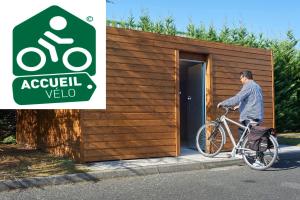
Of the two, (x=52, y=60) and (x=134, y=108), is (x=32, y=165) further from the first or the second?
(x=134, y=108)

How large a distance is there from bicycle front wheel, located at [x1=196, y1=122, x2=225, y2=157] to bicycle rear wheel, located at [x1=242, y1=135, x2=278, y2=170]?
2.53ft

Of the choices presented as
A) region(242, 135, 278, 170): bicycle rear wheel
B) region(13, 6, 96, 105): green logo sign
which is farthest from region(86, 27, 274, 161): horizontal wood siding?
region(242, 135, 278, 170): bicycle rear wheel

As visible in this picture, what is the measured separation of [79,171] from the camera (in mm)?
8180

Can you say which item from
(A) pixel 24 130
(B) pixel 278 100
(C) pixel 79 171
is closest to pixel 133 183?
(C) pixel 79 171

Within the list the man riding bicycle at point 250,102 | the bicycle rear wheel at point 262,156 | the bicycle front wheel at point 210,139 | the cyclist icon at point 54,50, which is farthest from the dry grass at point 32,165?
the man riding bicycle at point 250,102

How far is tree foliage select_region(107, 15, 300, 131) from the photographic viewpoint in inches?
705

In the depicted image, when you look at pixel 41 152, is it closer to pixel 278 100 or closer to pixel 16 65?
pixel 16 65

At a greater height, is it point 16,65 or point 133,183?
point 16,65

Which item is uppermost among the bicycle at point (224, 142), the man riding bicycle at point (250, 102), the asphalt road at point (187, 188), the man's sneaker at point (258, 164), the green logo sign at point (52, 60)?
the green logo sign at point (52, 60)

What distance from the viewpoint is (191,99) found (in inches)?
467

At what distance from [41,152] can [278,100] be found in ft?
33.8

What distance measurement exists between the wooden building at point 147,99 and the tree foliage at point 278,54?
19.7 ft

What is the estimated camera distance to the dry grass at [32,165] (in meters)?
7.85

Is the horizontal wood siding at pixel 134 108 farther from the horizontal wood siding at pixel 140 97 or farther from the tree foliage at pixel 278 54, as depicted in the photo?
the tree foliage at pixel 278 54
